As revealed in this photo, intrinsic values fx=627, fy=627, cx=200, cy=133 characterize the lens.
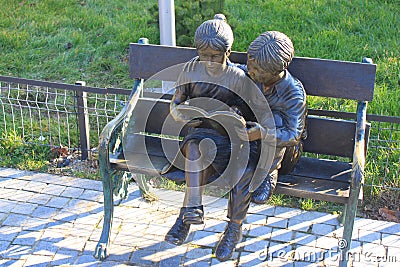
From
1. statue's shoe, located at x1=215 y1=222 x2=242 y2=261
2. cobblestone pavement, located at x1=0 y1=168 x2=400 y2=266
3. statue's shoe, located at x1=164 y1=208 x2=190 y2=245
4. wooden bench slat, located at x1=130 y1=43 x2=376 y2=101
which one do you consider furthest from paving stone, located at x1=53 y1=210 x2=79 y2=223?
wooden bench slat, located at x1=130 y1=43 x2=376 y2=101

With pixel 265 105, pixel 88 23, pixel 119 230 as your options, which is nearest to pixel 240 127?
pixel 265 105

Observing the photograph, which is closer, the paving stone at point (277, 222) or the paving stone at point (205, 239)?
the paving stone at point (205, 239)

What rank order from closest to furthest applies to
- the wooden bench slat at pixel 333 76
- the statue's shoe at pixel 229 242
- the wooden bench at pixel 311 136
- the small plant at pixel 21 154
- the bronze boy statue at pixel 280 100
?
the bronze boy statue at pixel 280 100 < the statue's shoe at pixel 229 242 < the wooden bench at pixel 311 136 < the wooden bench slat at pixel 333 76 < the small plant at pixel 21 154

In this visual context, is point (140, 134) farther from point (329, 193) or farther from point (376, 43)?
point (376, 43)

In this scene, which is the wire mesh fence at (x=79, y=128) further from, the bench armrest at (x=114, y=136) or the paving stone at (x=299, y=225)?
Result: the paving stone at (x=299, y=225)

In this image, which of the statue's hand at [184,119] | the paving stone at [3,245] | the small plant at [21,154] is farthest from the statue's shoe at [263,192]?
the small plant at [21,154]

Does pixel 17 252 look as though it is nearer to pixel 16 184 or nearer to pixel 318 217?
pixel 16 184

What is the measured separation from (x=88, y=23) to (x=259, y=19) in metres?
2.14

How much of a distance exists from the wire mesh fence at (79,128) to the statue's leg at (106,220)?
0.83 m

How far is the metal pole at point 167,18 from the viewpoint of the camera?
17.8ft

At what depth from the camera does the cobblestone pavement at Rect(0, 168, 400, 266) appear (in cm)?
418

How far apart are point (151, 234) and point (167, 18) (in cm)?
199

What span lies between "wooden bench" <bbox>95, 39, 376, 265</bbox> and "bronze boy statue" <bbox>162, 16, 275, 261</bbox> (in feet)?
1.01

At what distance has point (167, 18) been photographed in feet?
17.9
